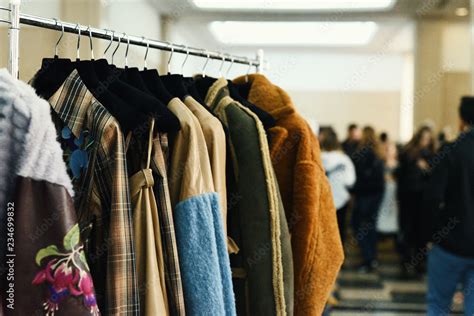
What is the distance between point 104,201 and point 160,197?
0.11 metres

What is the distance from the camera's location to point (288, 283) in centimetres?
140

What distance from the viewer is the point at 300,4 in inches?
299

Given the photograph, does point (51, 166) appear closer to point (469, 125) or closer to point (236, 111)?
point (236, 111)

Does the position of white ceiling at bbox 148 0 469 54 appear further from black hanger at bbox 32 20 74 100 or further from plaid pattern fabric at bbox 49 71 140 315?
plaid pattern fabric at bbox 49 71 140 315

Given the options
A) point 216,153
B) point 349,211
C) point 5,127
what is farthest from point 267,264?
point 349,211

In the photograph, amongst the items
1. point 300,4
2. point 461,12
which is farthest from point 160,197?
point 461,12

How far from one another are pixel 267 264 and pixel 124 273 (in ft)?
1.32

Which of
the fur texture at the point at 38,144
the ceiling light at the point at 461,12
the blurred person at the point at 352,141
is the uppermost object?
the ceiling light at the point at 461,12

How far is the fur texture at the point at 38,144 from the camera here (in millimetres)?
928

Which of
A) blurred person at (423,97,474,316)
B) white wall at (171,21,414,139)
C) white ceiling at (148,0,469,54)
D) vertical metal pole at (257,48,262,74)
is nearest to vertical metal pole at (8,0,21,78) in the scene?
vertical metal pole at (257,48,262,74)

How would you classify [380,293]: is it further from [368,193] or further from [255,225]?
[255,225]

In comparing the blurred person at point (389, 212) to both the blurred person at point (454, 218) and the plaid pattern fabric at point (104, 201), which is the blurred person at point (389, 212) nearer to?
the blurred person at point (454, 218)

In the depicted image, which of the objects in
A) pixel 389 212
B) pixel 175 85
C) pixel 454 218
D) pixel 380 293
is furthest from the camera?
pixel 389 212

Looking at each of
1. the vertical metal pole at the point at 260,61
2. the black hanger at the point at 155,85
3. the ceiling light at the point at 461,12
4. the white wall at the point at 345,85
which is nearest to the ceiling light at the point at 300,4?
the ceiling light at the point at 461,12
